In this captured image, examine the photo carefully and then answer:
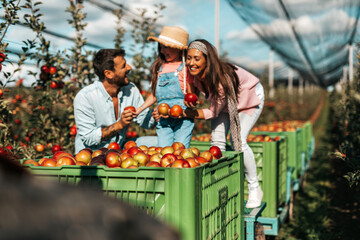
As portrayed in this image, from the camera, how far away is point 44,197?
0.67 meters

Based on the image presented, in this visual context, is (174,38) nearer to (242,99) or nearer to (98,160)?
(242,99)

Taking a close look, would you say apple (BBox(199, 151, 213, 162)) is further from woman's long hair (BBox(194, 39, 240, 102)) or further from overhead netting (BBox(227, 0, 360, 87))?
overhead netting (BBox(227, 0, 360, 87))

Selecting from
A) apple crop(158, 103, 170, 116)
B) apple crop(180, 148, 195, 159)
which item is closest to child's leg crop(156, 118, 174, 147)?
apple crop(158, 103, 170, 116)

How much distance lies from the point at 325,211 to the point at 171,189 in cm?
409

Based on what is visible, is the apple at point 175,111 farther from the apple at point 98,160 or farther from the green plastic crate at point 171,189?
the green plastic crate at point 171,189

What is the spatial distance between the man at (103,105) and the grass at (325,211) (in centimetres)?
201

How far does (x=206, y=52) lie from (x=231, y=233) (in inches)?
53.3

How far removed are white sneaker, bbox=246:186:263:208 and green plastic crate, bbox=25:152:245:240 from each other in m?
1.15

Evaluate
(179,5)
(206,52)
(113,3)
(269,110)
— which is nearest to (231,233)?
(206,52)

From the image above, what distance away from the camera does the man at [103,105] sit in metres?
3.46

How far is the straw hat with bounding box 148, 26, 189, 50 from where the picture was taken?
345 centimetres

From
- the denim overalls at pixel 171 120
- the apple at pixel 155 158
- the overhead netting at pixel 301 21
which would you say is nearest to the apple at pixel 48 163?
the apple at pixel 155 158

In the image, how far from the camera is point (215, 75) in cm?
315

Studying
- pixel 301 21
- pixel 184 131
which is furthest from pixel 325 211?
pixel 301 21
